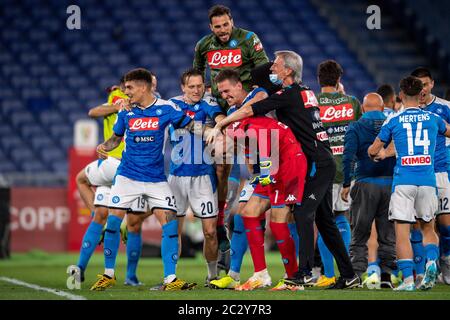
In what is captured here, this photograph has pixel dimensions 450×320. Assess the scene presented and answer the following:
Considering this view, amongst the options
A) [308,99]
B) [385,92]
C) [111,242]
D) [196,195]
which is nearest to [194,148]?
[196,195]

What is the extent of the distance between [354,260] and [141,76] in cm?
295

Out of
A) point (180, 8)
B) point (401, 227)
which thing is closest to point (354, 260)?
point (401, 227)

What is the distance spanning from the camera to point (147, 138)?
8609 mm

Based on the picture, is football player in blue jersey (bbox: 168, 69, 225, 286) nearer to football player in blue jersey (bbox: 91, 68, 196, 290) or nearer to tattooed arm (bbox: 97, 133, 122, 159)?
football player in blue jersey (bbox: 91, 68, 196, 290)

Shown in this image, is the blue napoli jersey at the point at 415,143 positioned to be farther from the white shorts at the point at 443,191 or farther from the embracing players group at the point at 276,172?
the white shorts at the point at 443,191

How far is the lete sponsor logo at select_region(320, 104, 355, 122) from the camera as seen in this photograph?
9.66 metres

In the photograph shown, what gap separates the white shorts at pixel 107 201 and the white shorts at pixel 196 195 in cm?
46

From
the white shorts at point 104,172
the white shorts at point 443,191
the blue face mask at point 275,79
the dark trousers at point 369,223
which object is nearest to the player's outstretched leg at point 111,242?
the white shorts at point 104,172

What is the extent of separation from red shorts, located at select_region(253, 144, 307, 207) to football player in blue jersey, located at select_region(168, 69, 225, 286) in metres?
1.06

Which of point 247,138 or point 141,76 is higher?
point 141,76

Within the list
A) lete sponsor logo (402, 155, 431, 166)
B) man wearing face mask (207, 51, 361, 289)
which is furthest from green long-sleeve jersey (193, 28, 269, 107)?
lete sponsor logo (402, 155, 431, 166)
